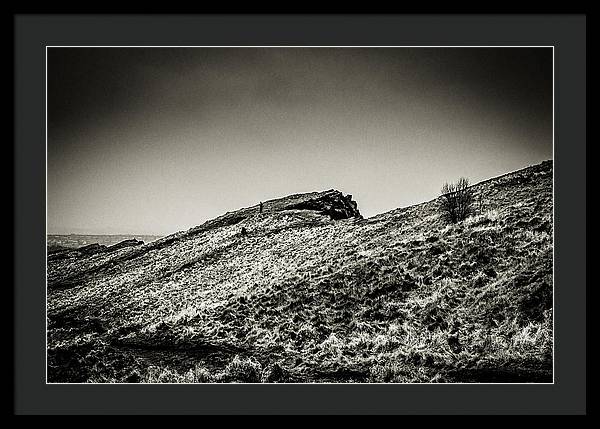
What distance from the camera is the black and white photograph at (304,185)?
8.05m

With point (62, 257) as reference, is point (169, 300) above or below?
below

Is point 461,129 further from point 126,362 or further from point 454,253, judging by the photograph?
point 126,362

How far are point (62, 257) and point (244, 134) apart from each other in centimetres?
462

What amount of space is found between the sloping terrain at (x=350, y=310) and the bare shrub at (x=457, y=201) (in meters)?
0.37

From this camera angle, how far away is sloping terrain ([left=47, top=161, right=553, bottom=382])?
7.89 metres

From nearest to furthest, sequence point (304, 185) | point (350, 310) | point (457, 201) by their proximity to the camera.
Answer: point (350, 310)
point (304, 185)
point (457, 201)

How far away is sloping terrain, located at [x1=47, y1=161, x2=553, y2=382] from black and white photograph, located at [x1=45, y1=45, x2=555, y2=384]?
1.6 inches

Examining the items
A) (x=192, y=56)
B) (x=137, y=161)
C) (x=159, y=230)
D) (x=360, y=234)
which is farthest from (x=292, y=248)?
(x=192, y=56)

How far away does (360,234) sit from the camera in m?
14.5

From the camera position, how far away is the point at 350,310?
958 centimetres
